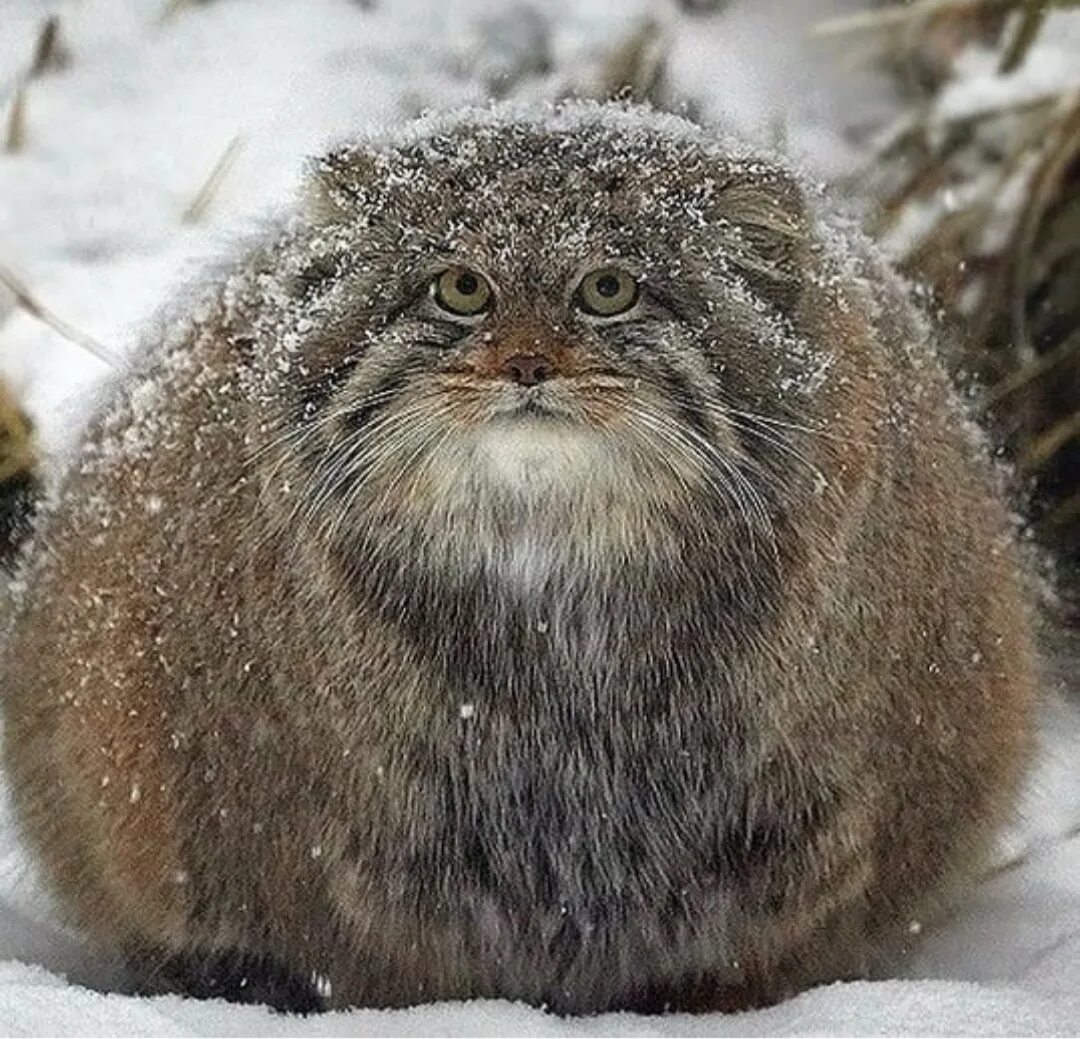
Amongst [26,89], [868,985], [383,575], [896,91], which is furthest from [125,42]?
[868,985]

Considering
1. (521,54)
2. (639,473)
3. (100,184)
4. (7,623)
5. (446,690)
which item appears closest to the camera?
(639,473)

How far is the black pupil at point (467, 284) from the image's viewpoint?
2734 mm

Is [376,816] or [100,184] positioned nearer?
[376,816]

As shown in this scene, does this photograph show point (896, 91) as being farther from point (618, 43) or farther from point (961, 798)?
point (961, 798)

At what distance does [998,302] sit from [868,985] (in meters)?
2.15

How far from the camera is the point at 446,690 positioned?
9.81ft

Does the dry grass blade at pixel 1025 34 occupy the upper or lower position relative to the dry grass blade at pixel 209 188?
upper

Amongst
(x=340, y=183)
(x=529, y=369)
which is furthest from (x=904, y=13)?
(x=529, y=369)

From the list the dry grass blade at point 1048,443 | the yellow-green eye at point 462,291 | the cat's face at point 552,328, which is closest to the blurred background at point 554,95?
the dry grass blade at point 1048,443

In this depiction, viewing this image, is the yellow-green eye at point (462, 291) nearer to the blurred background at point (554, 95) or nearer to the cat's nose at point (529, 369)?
the cat's nose at point (529, 369)

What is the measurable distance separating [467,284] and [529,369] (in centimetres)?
16

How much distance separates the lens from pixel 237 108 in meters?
4.85

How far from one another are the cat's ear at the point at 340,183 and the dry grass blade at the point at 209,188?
5.39ft

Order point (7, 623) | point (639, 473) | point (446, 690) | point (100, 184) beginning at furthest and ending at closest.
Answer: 1. point (100, 184)
2. point (7, 623)
3. point (446, 690)
4. point (639, 473)
